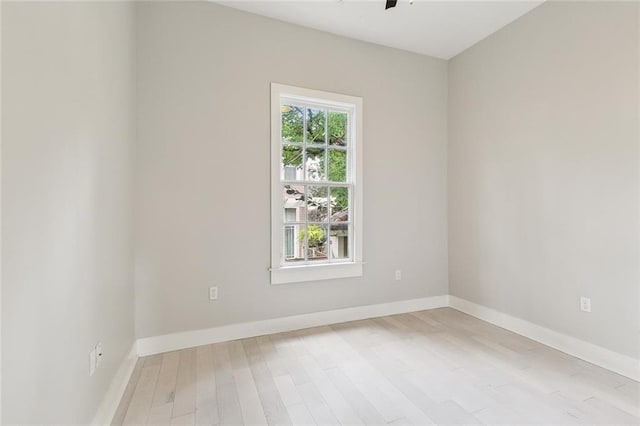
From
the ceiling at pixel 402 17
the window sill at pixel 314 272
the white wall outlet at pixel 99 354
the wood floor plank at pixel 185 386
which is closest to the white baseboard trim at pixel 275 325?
the wood floor plank at pixel 185 386

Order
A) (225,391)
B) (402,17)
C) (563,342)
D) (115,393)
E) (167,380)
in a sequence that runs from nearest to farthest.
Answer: (115,393) < (225,391) < (167,380) < (563,342) < (402,17)

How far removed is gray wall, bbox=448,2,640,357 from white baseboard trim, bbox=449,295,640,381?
0.05 meters

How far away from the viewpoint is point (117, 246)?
1919mm

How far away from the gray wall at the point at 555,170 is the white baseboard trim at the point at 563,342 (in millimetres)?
54

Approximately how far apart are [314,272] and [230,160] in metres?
1.35

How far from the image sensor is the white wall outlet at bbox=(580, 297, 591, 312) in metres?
2.34

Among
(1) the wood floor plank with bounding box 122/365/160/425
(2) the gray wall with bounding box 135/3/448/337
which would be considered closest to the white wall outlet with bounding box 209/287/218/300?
(2) the gray wall with bounding box 135/3/448/337

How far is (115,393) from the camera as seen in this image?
5.86 ft

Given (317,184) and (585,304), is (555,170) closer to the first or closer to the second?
(585,304)

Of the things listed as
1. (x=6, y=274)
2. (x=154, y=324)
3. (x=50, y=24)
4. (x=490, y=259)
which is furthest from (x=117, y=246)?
(x=490, y=259)

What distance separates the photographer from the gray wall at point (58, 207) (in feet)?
2.88

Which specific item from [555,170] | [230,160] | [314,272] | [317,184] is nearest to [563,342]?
[555,170]

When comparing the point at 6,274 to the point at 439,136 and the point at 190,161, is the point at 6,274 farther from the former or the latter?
the point at 439,136

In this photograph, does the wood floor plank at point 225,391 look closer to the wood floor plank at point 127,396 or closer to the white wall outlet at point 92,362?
the wood floor plank at point 127,396
